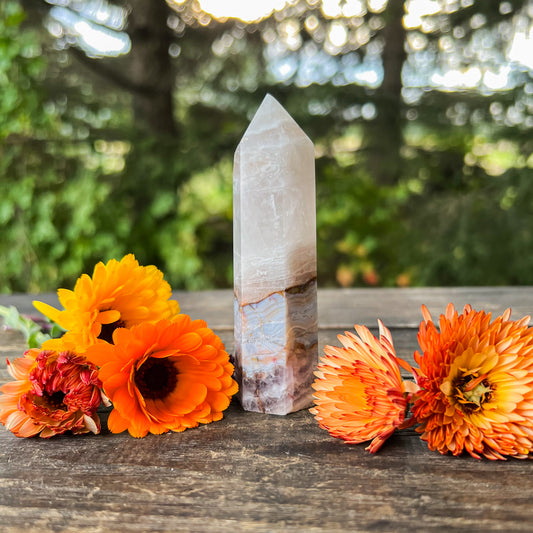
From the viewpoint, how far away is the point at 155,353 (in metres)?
0.55

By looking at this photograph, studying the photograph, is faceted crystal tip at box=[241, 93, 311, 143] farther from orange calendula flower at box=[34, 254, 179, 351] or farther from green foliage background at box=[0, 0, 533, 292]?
green foliage background at box=[0, 0, 533, 292]

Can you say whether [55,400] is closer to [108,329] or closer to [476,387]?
[108,329]

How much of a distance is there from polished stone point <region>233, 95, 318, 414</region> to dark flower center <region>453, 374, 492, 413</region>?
0.18 metres

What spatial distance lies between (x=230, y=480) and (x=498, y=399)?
26 centimetres

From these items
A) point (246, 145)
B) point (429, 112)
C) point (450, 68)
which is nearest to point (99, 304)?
point (246, 145)

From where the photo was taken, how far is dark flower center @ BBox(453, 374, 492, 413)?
47 centimetres

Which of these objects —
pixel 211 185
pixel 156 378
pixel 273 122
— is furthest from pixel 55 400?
pixel 211 185

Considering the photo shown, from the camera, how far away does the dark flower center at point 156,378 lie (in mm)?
571

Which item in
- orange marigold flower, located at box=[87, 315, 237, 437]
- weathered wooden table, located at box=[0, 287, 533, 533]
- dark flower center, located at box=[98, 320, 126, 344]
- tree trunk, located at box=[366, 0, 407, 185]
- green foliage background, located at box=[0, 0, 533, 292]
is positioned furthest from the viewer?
tree trunk, located at box=[366, 0, 407, 185]

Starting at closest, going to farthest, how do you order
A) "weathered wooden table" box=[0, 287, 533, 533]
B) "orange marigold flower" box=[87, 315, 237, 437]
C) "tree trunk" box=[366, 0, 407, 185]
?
1. "weathered wooden table" box=[0, 287, 533, 533]
2. "orange marigold flower" box=[87, 315, 237, 437]
3. "tree trunk" box=[366, 0, 407, 185]

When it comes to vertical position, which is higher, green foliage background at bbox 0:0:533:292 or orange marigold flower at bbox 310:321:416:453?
green foliage background at bbox 0:0:533:292

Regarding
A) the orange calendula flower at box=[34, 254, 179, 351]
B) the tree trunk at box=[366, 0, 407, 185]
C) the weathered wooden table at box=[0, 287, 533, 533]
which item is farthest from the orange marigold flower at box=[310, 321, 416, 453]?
the tree trunk at box=[366, 0, 407, 185]

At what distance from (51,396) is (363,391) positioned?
1.10 ft

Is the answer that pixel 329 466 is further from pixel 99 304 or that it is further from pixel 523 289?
pixel 523 289
